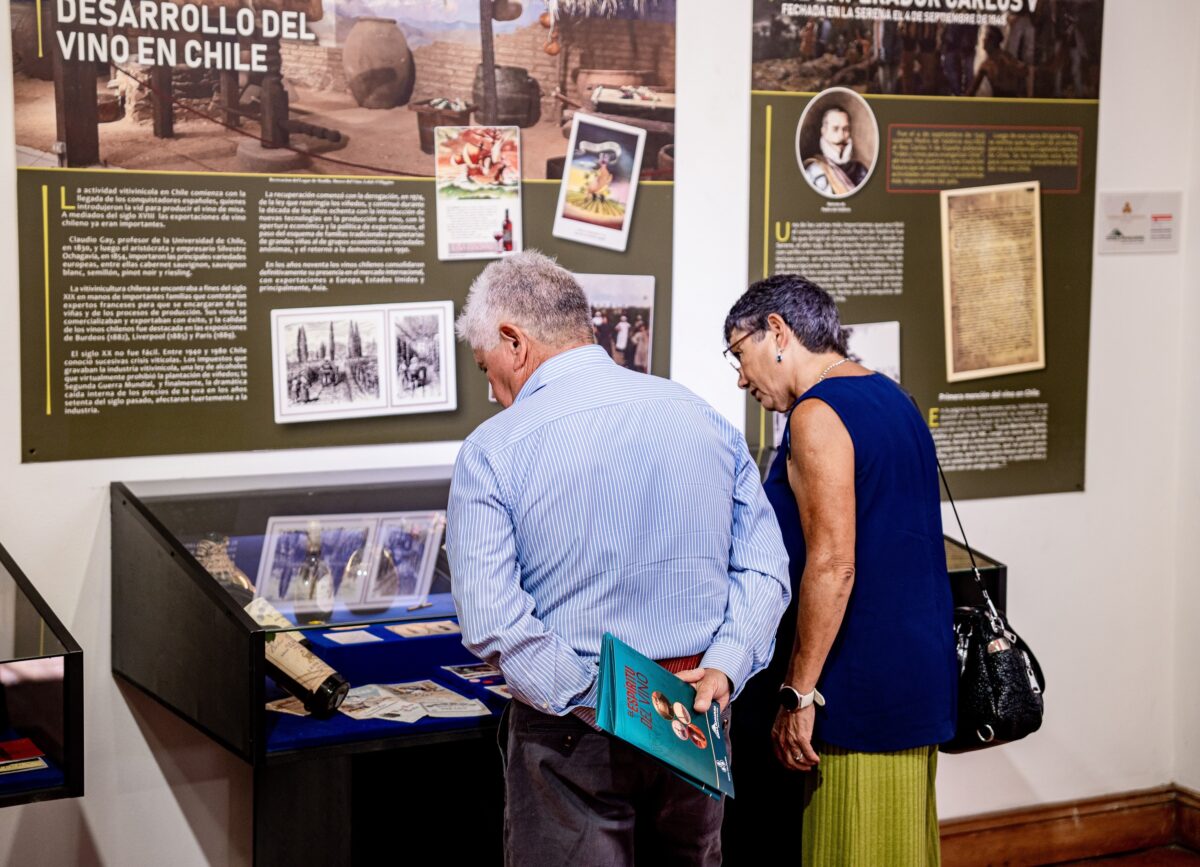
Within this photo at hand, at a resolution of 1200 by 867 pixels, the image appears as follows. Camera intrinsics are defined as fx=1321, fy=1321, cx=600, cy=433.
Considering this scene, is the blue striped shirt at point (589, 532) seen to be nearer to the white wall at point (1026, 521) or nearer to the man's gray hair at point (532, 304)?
the man's gray hair at point (532, 304)

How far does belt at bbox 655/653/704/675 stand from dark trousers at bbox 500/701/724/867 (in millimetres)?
146

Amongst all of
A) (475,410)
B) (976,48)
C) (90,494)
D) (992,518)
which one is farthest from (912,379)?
(90,494)

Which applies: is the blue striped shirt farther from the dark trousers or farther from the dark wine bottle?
the dark wine bottle

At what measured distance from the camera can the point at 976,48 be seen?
380 centimetres

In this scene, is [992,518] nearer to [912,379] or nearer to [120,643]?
[912,379]

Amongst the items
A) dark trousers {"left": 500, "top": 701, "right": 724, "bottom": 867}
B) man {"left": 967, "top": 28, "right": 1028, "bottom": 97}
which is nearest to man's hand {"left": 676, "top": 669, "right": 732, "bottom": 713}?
dark trousers {"left": 500, "top": 701, "right": 724, "bottom": 867}

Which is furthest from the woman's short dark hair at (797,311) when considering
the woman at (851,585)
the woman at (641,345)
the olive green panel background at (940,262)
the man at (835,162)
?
the man at (835,162)

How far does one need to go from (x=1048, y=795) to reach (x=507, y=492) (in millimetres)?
2856

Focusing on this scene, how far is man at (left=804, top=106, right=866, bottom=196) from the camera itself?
3.66 meters

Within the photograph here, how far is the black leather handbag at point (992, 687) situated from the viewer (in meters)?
2.68

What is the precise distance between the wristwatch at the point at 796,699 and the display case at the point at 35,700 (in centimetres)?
129

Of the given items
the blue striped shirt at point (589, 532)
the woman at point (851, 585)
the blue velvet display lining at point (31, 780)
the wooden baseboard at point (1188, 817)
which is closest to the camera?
the blue striped shirt at point (589, 532)

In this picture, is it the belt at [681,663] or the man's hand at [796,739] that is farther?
the man's hand at [796,739]

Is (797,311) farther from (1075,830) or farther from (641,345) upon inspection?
(1075,830)
